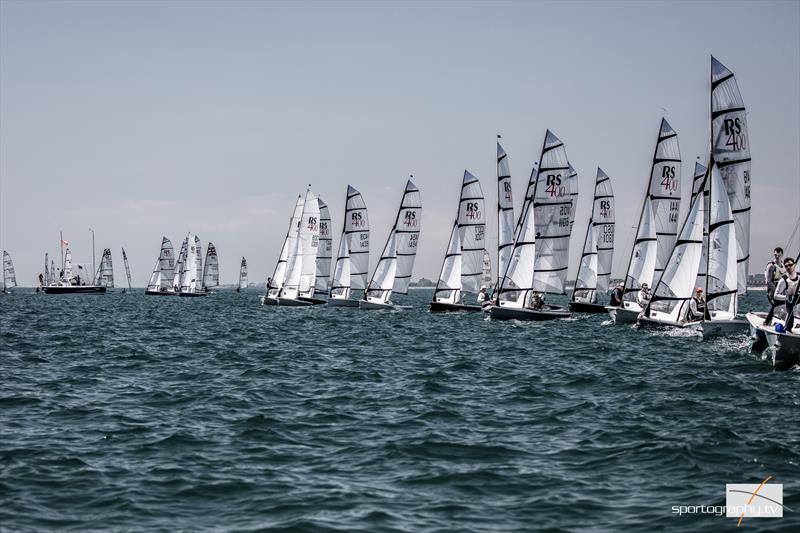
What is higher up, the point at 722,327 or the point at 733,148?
the point at 733,148

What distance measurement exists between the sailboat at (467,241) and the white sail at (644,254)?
1201cm

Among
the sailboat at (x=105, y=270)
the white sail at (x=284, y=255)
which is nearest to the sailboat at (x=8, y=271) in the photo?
the sailboat at (x=105, y=270)

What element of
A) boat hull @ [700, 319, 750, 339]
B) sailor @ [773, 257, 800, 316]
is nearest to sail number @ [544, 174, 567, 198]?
boat hull @ [700, 319, 750, 339]

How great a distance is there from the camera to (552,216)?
48875mm

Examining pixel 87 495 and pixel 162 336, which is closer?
pixel 87 495

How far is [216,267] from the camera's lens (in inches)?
5172

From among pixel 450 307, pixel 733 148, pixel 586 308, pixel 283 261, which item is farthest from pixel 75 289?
pixel 733 148

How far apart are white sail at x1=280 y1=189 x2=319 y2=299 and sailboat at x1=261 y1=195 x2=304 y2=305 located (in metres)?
1.65

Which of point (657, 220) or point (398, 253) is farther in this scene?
point (398, 253)

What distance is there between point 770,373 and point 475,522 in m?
15.2

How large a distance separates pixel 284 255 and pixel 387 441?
203 feet

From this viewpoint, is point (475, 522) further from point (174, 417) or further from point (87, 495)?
point (174, 417)

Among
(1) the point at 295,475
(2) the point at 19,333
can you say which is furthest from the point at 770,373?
(2) the point at 19,333

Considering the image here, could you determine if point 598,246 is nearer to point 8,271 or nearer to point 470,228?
point 470,228
